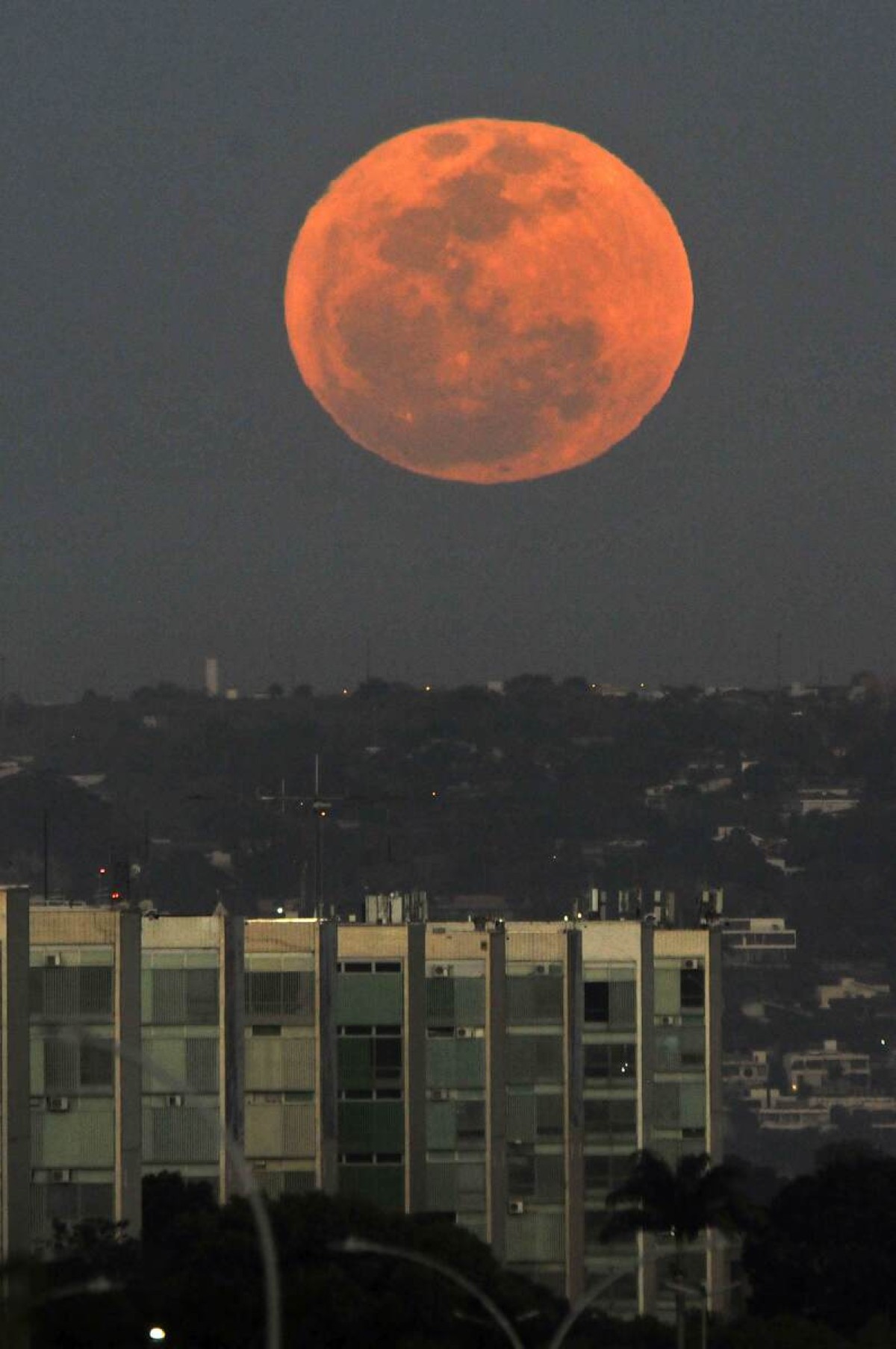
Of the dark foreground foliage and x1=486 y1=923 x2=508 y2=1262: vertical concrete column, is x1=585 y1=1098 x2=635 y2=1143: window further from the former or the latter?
the dark foreground foliage

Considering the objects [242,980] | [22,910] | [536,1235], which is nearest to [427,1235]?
[22,910]

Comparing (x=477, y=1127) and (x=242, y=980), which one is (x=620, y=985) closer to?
(x=477, y=1127)

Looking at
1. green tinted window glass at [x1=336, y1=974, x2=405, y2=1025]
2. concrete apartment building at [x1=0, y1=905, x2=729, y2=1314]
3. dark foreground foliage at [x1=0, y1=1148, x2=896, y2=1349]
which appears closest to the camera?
dark foreground foliage at [x1=0, y1=1148, x2=896, y2=1349]

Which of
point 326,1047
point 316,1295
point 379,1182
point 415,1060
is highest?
point 326,1047

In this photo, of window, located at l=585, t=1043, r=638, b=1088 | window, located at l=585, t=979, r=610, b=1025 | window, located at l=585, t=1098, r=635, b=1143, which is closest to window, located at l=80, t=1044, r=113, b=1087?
window, located at l=585, t=1098, r=635, b=1143

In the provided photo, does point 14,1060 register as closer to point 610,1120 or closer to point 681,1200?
point 681,1200

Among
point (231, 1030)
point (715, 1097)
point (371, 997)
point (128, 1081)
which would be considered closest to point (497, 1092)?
point (371, 997)
